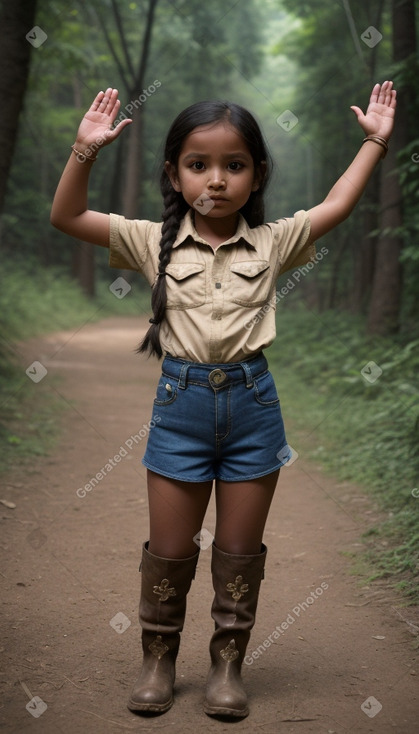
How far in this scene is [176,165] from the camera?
2.54 metres

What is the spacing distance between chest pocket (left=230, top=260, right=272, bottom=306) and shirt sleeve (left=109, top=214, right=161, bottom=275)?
31 centimetres

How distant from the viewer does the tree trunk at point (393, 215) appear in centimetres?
830

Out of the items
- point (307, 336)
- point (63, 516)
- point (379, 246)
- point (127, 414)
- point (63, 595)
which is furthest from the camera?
point (307, 336)

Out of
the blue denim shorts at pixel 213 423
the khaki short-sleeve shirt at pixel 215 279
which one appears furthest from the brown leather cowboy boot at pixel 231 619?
the khaki short-sleeve shirt at pixel 215 279

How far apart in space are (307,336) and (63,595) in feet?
31.7

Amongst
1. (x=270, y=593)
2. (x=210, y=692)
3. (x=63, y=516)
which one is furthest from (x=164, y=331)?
(x=63, y=516)

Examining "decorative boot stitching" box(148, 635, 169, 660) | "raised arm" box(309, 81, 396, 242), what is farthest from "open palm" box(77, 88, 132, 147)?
"decorative boot stitching" box(148, 635, 169, 660)

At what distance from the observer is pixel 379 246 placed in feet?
30.9

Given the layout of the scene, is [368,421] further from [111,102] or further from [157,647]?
[111,102]

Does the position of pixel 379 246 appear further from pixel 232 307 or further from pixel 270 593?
pixel 232 307

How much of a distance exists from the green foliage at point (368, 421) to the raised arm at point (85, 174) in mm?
2255

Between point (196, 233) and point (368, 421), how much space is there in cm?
441

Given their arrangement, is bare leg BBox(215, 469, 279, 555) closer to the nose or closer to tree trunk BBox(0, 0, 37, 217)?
the nose

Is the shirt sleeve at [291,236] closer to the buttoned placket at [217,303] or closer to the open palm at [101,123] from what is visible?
the buttoned placket at [217,303]
